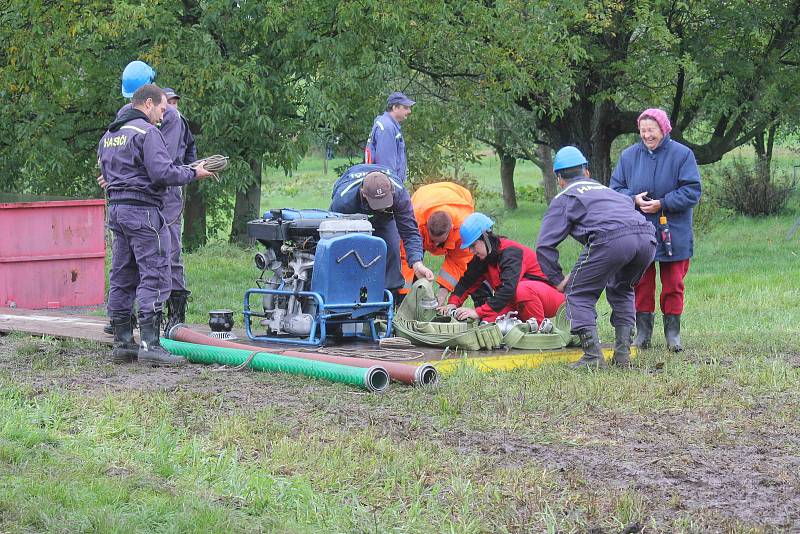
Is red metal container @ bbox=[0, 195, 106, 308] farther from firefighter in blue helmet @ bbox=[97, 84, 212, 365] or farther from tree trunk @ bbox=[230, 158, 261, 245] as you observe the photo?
tree trunk @ bbox=[230, 158, 261, 245]

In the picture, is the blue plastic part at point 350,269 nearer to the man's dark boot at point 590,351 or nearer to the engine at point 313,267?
the engine at point 313,267

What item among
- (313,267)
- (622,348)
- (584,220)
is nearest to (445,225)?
(313,267)

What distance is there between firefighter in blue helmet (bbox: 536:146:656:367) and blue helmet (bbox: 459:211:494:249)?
2.67 ft

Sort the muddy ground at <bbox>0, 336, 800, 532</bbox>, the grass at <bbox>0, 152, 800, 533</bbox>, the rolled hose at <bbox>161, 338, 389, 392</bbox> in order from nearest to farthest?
1. the grass at <bbox>0, 152, 800, 533</bbox>
2. the muddy ground at <bbox>0, 336, 800, 532</bbox>
3. the rolled hose at <bbox>161, 338, 389, 392</bbox>

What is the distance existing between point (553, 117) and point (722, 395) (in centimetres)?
1320

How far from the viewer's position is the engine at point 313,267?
7.77 metres

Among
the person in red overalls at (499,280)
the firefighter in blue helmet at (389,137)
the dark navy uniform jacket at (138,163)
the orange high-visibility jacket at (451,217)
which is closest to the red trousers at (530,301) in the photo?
the person in red overalls at (499,280)

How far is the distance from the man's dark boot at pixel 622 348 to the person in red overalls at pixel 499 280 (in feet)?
Result: 3.12

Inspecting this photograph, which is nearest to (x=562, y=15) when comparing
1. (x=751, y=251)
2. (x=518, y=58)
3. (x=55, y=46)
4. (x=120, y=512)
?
(x=518, y=58)

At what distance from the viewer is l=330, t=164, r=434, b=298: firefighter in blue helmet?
8.34 metres

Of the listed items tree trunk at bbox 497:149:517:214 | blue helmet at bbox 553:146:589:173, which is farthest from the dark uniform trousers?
tree trunk at bbox 497:149:517:214

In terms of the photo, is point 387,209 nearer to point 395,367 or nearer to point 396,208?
point 396,208

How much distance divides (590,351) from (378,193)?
6.60 feet

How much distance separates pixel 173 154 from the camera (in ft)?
27.4
